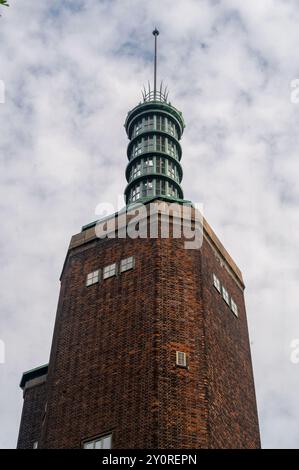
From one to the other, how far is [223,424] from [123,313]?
256 inches

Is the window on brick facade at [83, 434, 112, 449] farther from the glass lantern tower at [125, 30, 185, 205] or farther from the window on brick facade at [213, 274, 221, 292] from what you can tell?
the glass lantern tower at [125, 30, 185, 205]

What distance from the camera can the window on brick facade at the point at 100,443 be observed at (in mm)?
28688

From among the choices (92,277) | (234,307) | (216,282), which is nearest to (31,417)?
(92,277)

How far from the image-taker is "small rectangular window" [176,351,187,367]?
98.8ft

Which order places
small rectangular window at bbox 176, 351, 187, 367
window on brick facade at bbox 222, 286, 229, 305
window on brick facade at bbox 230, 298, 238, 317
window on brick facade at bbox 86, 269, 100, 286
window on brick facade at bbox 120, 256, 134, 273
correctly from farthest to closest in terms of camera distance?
window on brick facade at bbox 230, 298, 238, 317, window on brick facade at bbox 222, 286, 229, 305, window on brick facade at bbox 86, 269, 100, 286, window on brick facade at bbox 120, 256, 134, 273, small rectangular window at bbox 176, 351, 187, 367

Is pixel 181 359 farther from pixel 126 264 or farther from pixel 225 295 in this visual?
pixel 225 295

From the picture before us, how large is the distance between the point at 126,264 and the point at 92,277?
2004 mm

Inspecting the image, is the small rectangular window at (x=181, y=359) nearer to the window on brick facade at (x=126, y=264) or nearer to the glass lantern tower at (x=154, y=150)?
the window on brick facade at (x=126, y=264)

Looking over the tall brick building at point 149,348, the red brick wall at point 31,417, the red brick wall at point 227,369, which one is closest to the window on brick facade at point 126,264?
the tall brick building at point 149,348

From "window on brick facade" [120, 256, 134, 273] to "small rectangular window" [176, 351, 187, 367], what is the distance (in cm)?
559

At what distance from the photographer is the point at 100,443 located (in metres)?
28.9

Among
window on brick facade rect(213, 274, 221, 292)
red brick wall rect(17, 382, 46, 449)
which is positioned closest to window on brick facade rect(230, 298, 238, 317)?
window on brick facade rect(213, 274, 221, 292)
